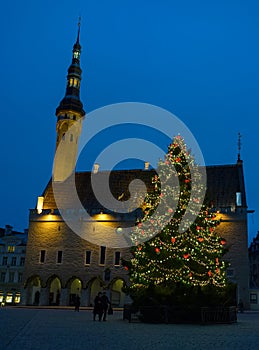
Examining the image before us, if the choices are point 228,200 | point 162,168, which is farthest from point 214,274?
point 228,200

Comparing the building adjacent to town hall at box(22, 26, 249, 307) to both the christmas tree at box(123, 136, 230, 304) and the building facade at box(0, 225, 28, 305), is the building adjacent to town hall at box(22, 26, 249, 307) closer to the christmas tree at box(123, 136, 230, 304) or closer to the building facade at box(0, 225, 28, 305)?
the building facade at box(0, 225, 28, 305)

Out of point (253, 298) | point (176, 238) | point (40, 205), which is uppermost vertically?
point (40, 205)

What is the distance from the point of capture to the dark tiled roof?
44.0 m

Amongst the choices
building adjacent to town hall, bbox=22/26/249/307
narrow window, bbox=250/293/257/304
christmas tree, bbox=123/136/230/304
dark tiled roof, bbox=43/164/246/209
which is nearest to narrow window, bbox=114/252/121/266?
building adjacent to town hall, bbox=22/26/249/307

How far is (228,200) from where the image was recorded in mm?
43500

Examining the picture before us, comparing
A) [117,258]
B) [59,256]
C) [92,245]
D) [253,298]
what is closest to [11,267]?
[59,256]

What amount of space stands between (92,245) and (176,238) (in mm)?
24994

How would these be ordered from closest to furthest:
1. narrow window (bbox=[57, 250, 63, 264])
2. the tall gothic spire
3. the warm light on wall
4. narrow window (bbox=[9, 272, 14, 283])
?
narrow window (bbox=[57, 250, 63, 264]) < the warm light on wall < the tall gothic spire < narrow window (bbox=[9, 272, 14, 283])

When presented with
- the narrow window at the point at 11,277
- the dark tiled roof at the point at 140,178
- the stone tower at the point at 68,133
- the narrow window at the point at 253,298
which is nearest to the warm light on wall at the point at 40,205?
the dark tiled roof at the point at 140,178

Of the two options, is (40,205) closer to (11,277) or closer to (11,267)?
(11,267)

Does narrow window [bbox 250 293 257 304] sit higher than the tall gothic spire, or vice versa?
the tall gothic spire

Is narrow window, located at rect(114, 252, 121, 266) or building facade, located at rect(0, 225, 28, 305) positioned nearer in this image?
narrow window, located at rect(114, 252, 121, 266)

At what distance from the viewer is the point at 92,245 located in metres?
44.0

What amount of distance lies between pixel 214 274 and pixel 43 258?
1122 inches
